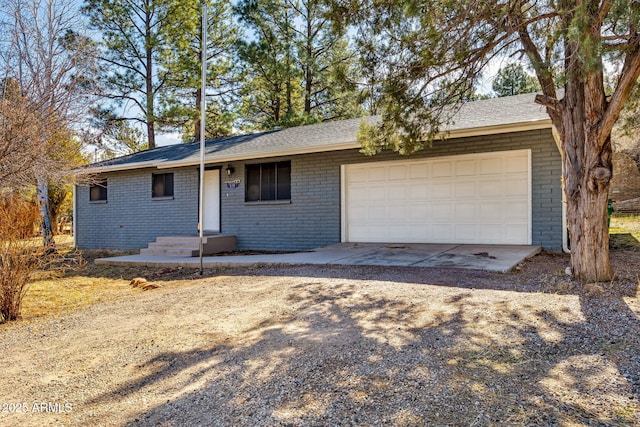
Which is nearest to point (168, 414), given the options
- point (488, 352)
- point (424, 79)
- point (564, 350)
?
point (488, 352)

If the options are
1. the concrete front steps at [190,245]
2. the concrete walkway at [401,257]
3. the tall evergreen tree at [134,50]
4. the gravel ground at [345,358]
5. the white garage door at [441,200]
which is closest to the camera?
the gravel ground at [345,358]

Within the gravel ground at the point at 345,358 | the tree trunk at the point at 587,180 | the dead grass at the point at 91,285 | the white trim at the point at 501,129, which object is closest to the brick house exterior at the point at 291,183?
the white trim at the point at 501,129

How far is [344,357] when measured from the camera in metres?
2.92

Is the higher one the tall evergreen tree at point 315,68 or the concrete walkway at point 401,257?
the tall evergreen tree at point 315,68

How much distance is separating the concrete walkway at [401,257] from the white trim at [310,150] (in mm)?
2108

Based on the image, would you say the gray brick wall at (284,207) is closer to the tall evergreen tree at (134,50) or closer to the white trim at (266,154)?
the white trim at (266,154)

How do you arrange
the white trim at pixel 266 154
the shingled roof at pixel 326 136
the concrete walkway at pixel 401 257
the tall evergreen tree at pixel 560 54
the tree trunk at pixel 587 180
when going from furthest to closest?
the white trim at pixel 266 154 < the shingled roof at pixel 326 136 < the concrete walkway at pixel 401 257 < the tree trunk at pixel 587 180 < the tall evergreen tree at pixel 560 54

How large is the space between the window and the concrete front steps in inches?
49.5

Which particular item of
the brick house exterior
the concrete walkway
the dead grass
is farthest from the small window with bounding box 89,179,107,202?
the concrete walkway

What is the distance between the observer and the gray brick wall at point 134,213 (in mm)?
11867

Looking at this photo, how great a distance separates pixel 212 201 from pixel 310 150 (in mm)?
3570

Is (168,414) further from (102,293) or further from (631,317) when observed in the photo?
(102,293)

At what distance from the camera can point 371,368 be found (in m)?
2.71

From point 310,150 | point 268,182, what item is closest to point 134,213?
point 268,182
